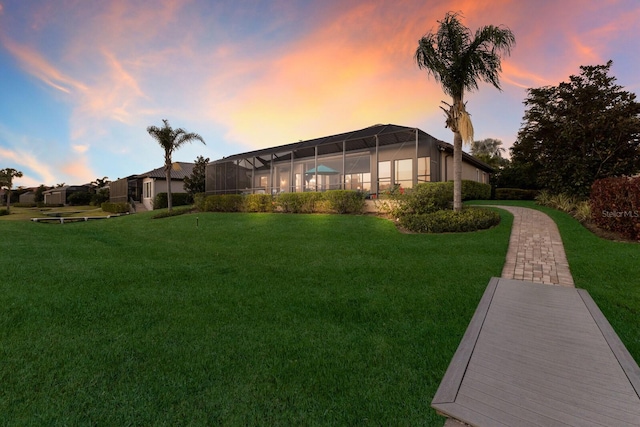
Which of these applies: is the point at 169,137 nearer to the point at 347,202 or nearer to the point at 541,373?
the point at 347,202

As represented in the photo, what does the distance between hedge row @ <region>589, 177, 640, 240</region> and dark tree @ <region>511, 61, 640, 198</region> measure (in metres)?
5.09

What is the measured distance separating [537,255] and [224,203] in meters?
17.5

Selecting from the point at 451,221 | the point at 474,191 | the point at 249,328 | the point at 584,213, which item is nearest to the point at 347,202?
the point at 451,221

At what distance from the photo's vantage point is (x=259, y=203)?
1767 centimetres

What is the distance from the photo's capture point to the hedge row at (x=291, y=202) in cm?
1441

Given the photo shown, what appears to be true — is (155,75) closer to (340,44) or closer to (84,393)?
(340,44)

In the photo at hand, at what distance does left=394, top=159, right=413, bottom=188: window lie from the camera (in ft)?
58.4

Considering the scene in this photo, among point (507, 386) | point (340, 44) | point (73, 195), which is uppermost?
point (340, 44)

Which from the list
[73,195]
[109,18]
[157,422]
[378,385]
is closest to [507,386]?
[378,385]

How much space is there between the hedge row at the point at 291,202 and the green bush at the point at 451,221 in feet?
14.4

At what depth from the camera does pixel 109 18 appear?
10.6m

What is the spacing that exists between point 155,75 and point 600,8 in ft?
59.8

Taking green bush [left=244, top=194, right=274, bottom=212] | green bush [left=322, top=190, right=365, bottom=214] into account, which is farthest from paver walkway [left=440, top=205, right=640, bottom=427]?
green bush [left=244, top=194, right=274, bottom=212]

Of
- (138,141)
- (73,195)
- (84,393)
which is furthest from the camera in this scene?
(73,195)
